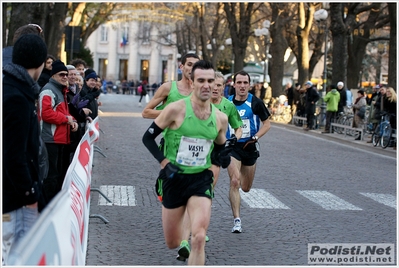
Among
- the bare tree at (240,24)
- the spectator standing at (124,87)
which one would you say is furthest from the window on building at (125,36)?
the bare tree at (240,24)

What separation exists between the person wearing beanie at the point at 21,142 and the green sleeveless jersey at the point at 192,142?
1432mm

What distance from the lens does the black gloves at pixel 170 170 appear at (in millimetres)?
7086

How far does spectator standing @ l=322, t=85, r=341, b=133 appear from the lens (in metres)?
30.2

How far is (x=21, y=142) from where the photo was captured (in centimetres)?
561

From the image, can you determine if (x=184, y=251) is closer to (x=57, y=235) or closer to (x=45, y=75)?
(x=57, y=235)

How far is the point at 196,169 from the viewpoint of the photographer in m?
7.15

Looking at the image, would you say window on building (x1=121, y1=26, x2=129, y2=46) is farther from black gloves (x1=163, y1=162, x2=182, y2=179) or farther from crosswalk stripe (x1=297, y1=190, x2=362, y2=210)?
black gloves (x1=163, y1=162, x2=182, y2=179)

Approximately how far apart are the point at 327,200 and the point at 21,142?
8008mm

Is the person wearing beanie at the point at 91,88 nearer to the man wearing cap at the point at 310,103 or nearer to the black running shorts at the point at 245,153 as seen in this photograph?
the black running shorts at the point at 245,153

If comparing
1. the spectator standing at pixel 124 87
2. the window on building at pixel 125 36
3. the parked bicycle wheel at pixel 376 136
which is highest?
the window on building at pixel 125 36

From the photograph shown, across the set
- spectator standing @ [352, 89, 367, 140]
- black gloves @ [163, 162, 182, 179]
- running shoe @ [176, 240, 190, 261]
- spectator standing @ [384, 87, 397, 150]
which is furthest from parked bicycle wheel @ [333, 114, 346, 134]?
black gloves @ [163, 162, 182, 179]

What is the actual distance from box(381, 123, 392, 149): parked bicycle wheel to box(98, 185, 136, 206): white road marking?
11.7m

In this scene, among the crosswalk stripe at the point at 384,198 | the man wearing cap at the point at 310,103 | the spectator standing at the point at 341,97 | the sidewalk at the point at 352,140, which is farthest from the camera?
the man wearing cap at the point at 310,103

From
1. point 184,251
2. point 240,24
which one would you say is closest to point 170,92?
point 184,251
